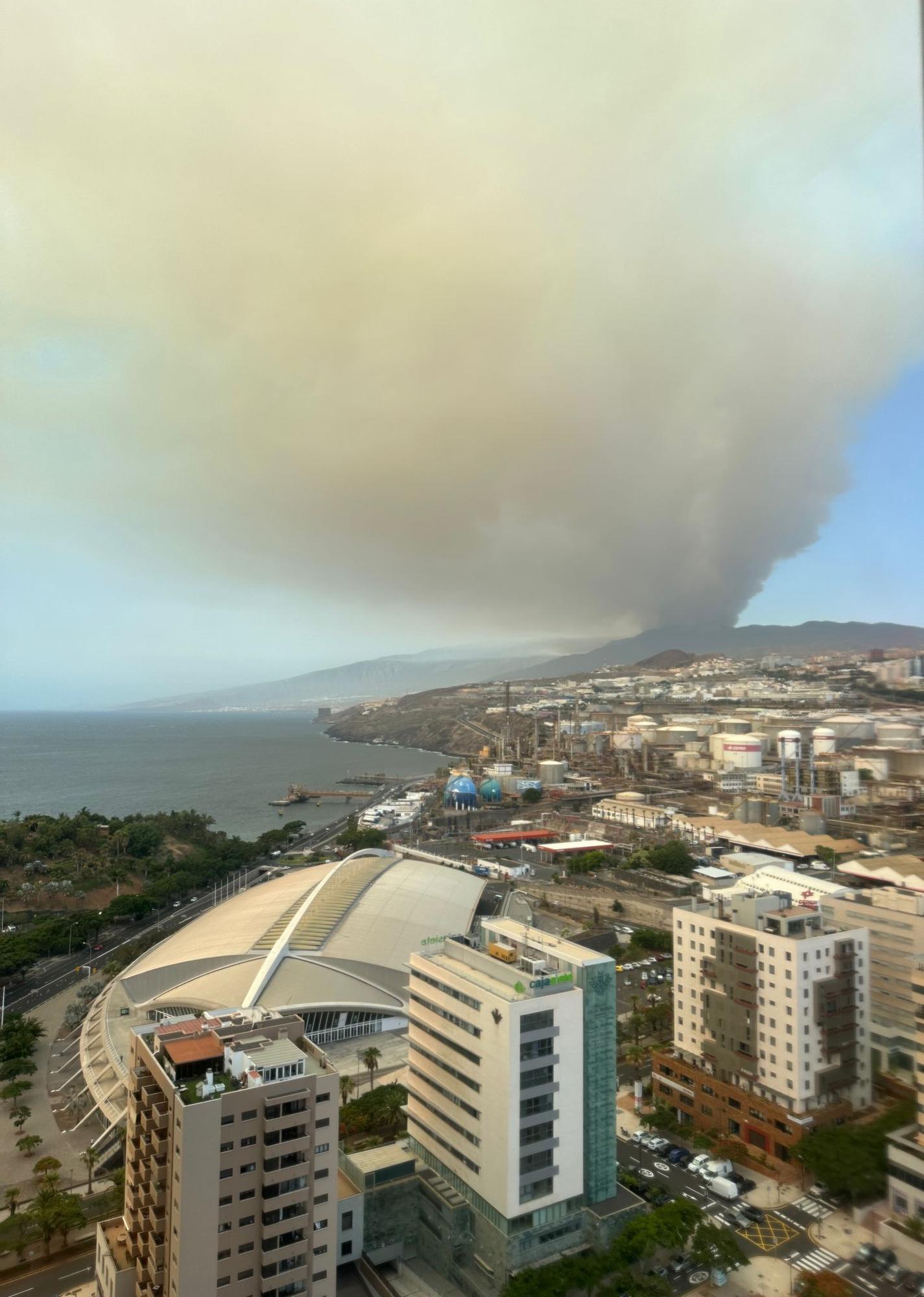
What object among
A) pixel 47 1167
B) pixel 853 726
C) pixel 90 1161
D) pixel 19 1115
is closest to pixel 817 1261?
pixel 90 1161

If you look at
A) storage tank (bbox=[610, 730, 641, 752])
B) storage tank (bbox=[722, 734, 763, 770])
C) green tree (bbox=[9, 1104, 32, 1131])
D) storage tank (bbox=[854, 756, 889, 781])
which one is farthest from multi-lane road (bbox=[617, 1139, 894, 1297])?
storage tank (bbox=[610, 730, 641, 752])

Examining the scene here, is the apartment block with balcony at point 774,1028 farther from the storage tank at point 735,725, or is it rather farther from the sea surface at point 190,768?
the sea surface at point 190,768

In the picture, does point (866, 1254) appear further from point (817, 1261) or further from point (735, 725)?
point (735, 725)

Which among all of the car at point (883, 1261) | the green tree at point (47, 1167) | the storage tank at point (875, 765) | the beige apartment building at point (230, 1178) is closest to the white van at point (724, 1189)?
the car at point (883, 1261)

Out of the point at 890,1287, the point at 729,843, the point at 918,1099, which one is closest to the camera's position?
the point at 890,1287

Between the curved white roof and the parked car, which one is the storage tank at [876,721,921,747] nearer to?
the parked car

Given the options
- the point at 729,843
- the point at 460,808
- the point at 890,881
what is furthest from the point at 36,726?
the point at 890,881

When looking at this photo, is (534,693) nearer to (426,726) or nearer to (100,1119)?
(426,726)
